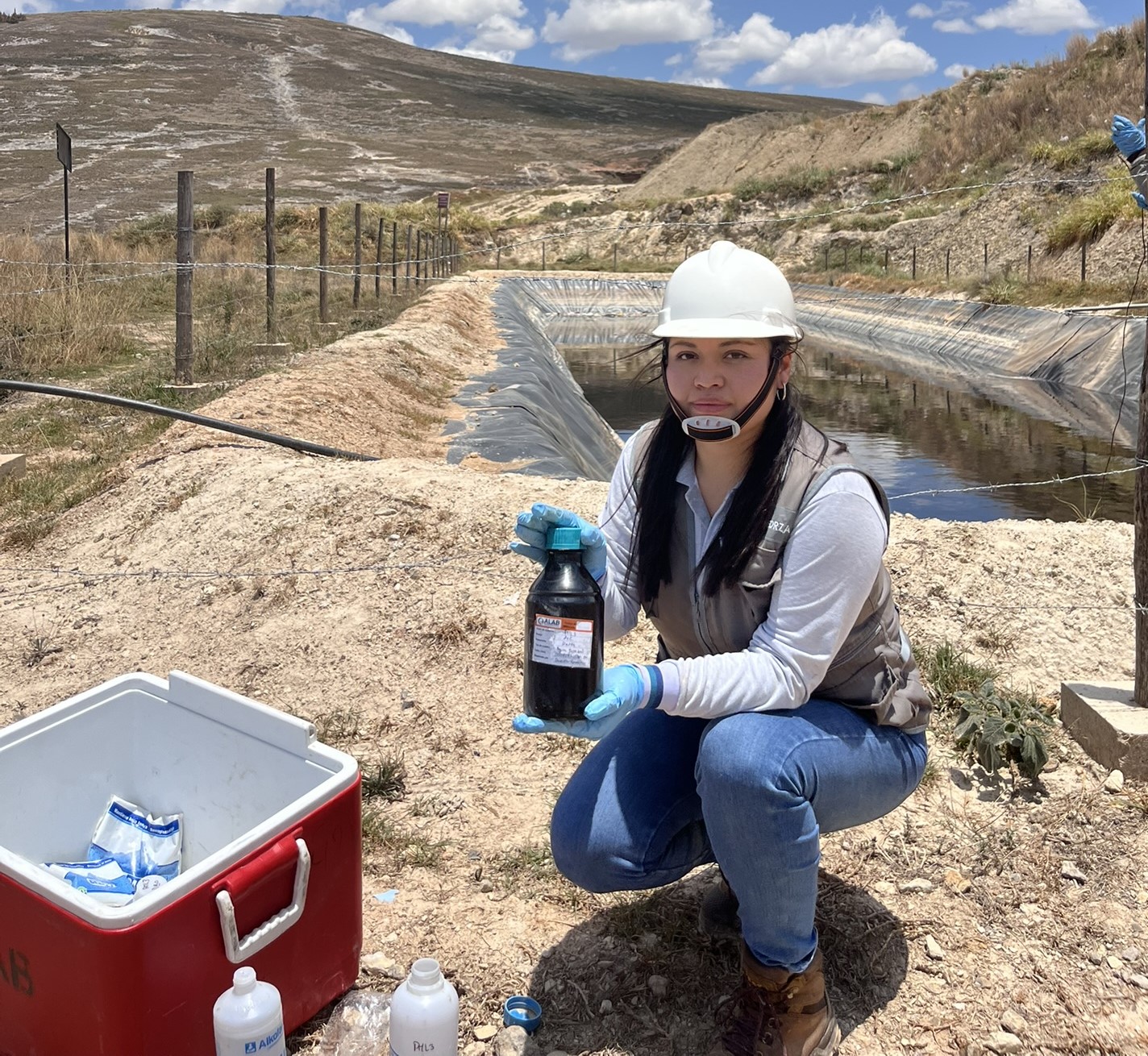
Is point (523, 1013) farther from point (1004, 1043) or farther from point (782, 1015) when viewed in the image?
point (1004, 1043)

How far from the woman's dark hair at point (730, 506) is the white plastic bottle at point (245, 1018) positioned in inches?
36.6

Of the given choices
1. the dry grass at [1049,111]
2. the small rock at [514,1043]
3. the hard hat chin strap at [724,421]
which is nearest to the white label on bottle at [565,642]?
the hard hat chin strap at [724,421]

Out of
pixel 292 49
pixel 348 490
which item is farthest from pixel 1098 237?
pixel 292 49

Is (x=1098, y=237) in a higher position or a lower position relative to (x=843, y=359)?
higher

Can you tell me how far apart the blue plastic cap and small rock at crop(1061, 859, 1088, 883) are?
1.23 m

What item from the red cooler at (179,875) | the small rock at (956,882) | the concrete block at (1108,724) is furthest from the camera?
the concrete block at (1108,724)

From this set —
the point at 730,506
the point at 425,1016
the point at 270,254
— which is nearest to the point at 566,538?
the point at 730,506

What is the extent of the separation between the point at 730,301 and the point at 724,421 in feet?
0.67

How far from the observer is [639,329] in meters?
27.1

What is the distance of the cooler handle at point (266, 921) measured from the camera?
67.1 inches

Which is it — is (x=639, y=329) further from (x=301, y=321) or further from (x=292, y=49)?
(x=292, y=49)

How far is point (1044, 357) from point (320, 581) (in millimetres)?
13688

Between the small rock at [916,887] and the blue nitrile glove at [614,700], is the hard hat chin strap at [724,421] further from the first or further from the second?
the small rock at [916,887]

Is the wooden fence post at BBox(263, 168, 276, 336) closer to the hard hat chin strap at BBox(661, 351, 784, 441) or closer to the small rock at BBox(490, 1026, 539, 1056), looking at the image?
the hard hat chin strap at BBox(661, 351, 784, 441)
